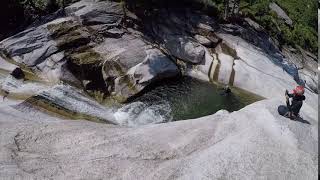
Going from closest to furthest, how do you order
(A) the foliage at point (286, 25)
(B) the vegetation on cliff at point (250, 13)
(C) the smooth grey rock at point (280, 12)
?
1. (B) the vegetation on cliff at point (250, 13)
2. (A) the foliage at point (286, 25)
3. (C) the smooth grey rock at point (280, 12)

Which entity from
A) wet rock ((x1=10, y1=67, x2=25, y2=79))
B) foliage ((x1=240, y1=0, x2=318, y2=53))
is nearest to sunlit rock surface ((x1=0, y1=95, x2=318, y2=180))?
wet rock ((x1=10, y1=67, x2=25, y2=79))

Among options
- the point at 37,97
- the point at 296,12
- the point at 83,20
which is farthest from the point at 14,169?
the point at 296,12

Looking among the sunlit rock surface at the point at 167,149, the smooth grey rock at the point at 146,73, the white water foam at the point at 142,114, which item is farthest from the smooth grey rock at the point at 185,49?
the sunlit rock surface at the point at 167,149

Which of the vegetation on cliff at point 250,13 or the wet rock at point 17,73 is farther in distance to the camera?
the vegetation on cliff at point 250,13

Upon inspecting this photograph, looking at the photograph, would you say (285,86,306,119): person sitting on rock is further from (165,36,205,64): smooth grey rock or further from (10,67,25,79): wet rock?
(10,67,25,79): wet rock

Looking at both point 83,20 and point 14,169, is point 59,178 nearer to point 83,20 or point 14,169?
point 14,169

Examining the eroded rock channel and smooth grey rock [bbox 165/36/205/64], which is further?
smooth grey rock [bbox 165/36/205/64]

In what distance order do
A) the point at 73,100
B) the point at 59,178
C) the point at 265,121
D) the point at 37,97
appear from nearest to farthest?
the point at 59,178
the point at 265,121
the point at 37,97
the point at 73,100

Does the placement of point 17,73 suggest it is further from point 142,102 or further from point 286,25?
point 286,25

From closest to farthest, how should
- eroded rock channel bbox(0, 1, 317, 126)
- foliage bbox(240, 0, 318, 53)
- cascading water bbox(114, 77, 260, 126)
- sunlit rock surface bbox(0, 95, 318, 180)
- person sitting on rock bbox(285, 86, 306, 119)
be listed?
1. sunlit rock surface bbox(0, 95, 318, 180)
2. person sitting on rock bbox(285, 86, 306, 119)
3. cascading water bbox(114, 77, 260, 126)
4. eroded rock channel bbox(0, 1, 317, 126)
5. foliage bbox(240, 0, 318, 53)

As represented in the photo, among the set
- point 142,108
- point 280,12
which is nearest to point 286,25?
point 280,12

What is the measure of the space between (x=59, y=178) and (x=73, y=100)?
1267cm

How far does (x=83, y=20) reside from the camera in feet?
123

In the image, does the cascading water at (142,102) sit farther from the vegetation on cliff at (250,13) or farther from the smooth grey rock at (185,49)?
the vegetation on cliff at (250,13)
